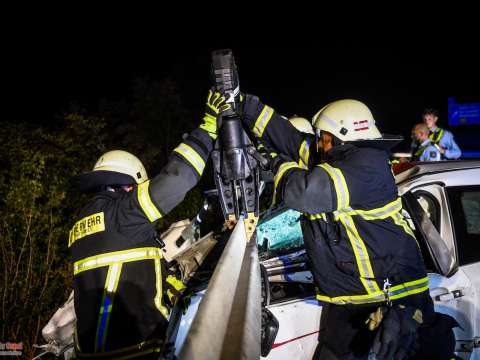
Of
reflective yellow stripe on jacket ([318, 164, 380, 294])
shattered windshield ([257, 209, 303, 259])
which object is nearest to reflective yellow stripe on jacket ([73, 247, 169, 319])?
shattered windshield ([257, 209, 303, 259])

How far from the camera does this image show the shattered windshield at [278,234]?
122 inches

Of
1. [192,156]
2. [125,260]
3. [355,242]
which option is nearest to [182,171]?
[192,156]

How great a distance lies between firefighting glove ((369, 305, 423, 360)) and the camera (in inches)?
71.3

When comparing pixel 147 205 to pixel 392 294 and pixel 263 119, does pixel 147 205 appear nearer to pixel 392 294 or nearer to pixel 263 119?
pixel 263 119

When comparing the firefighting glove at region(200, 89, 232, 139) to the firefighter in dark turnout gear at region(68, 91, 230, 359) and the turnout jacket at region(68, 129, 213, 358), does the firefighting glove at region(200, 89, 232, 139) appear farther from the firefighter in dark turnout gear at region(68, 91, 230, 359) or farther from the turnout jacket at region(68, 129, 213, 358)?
the turnout jacket at region(68, 129, 213, 358)

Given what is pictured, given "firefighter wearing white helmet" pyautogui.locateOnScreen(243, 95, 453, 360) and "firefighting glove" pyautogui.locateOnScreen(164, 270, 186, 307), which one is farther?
→ "firefighting glove" pyautogui.locateOnScreen(164, 270, 186, 307)

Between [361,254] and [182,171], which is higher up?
[182,171]

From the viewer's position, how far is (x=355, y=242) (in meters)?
2.10

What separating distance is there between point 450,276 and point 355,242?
94cm

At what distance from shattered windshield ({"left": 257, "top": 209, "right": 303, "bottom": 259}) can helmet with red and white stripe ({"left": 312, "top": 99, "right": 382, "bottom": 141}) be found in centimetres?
99

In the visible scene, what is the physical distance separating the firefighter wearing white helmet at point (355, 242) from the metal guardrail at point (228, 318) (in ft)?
2.08

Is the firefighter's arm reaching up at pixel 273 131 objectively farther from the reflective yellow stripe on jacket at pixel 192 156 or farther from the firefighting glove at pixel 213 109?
the reflective yellow stripe on jacket at pixel 192 156

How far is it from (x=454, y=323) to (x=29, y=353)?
170 inches

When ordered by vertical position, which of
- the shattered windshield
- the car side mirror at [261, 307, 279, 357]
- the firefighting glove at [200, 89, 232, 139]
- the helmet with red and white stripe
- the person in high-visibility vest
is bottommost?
the car side mirror at [261, 307, 279, 357]
